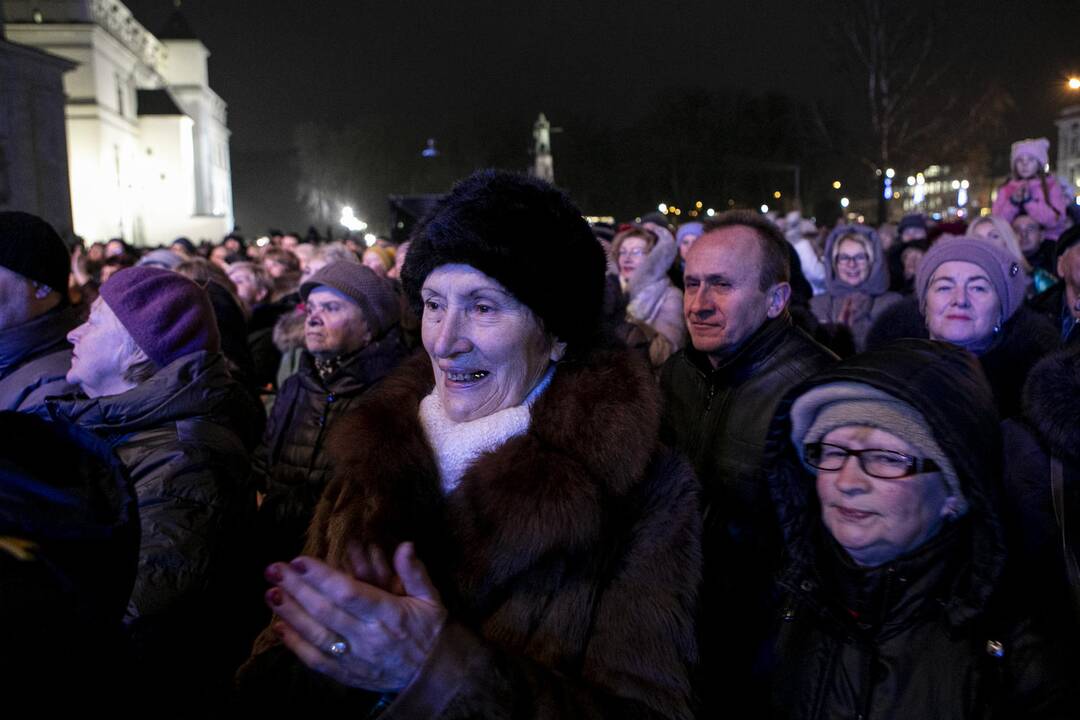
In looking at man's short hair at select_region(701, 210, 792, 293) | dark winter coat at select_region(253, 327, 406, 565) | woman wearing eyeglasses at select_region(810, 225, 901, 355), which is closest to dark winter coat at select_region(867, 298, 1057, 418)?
man's short hair at select_region(701, 210, 792, 293)

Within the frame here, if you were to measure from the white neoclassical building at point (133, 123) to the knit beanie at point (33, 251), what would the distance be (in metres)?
46.4

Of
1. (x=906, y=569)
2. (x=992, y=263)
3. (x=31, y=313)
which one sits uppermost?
(x=992, y=263)

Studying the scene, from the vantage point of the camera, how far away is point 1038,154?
1042 cm

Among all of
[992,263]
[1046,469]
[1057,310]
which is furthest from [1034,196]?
[1046,469]

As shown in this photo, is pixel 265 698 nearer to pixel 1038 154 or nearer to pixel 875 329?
pixel 875 329

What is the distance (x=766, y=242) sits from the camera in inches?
151

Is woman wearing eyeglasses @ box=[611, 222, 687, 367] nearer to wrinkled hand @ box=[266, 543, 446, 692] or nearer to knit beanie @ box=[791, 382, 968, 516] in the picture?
knit beanie @ box=[791, 382, 968, 516]

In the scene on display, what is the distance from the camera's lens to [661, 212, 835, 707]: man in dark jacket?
9.43ft

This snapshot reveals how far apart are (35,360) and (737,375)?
307 centimetres

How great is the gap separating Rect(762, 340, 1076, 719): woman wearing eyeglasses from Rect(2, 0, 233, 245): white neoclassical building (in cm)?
4986

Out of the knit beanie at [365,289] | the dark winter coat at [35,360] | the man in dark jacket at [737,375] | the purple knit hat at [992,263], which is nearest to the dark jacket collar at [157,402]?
the dark winter coat at [35,360]

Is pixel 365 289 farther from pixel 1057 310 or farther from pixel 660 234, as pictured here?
pixel 1057 310

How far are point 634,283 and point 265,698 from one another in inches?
204

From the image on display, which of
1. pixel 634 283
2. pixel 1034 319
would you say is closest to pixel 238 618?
pixel 1034 319
